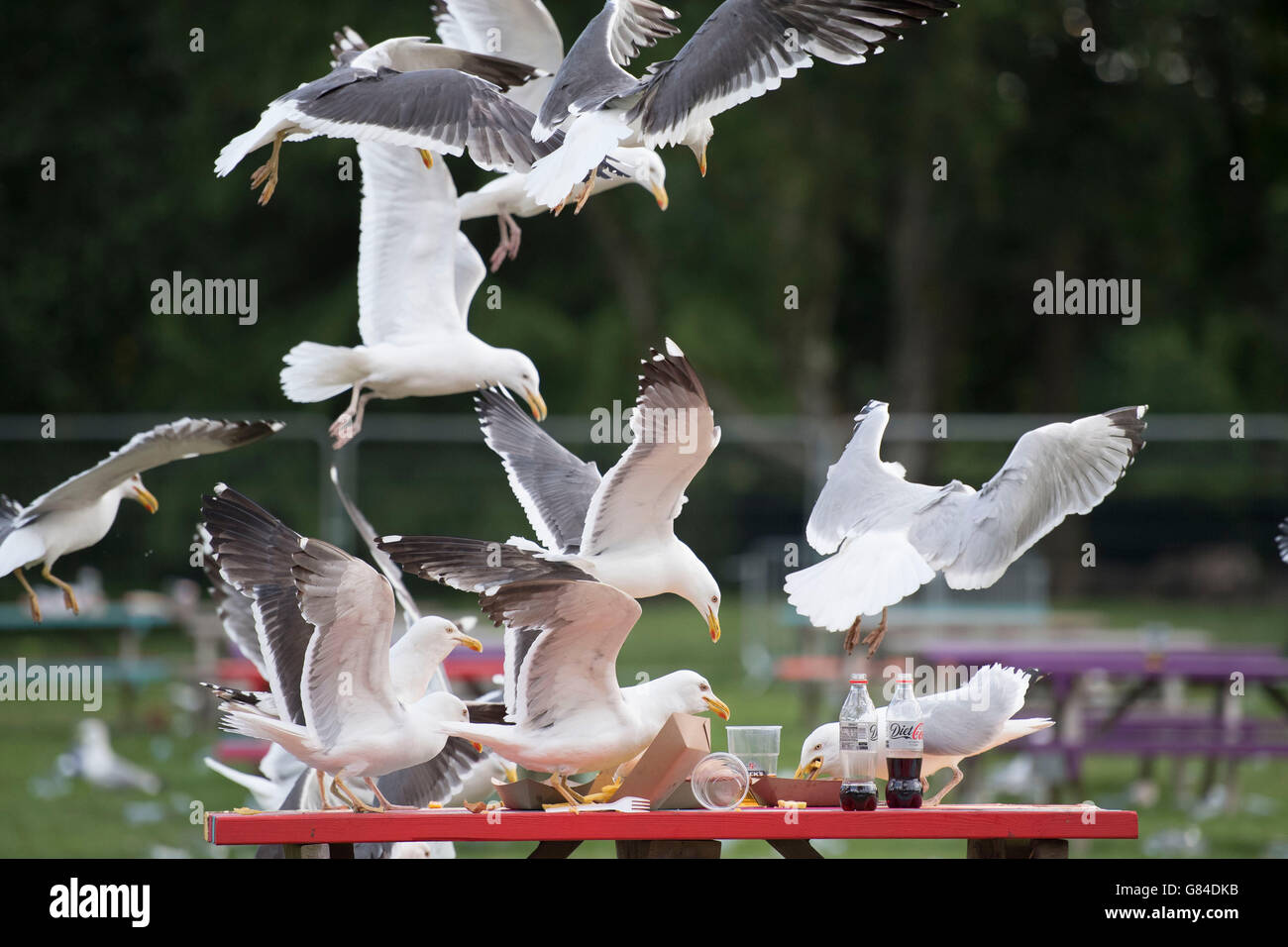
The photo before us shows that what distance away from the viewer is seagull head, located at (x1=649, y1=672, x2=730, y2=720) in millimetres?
4664

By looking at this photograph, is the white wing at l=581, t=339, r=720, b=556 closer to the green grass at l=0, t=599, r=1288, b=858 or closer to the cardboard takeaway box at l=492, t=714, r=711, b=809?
the cardboard takeaway box at l=492, t=714, r=711, b=809

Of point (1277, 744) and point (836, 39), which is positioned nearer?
point (836, 39)

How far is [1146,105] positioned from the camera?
77.8 ft

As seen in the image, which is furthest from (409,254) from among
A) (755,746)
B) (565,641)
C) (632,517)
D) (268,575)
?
(755,746)

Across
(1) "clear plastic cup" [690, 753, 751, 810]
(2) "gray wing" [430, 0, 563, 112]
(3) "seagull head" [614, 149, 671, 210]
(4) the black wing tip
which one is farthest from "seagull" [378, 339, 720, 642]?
(2) "gray wing" [430, 0, 563, 112]

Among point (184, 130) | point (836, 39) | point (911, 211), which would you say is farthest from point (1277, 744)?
point (184, 130)

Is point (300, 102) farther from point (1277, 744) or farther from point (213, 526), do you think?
point (1277, 744)

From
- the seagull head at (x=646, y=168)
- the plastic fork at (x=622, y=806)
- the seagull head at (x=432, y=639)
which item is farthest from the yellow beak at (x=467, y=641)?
the seagull head at (x=646, y=168)

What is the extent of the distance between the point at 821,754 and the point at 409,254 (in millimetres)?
2233

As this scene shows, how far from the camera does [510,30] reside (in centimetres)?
618

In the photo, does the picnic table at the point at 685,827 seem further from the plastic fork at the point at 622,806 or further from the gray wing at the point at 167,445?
the gray wing at the point at 167,445

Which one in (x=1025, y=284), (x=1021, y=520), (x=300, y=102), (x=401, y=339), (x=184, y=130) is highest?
→ (x=184, y=130)

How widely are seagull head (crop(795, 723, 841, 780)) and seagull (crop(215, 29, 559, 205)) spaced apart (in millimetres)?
1813

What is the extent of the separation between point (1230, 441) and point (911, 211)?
7457mm
